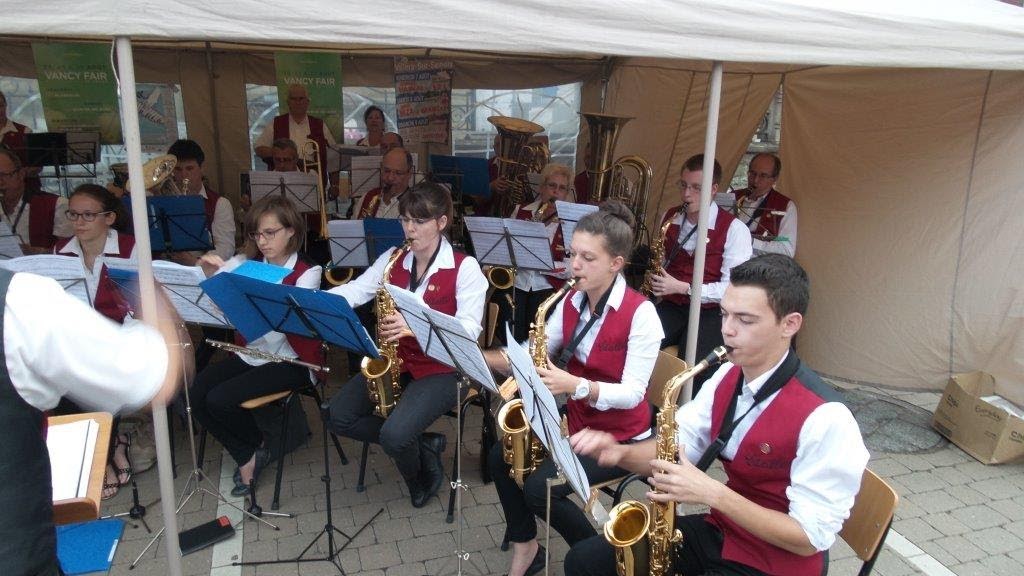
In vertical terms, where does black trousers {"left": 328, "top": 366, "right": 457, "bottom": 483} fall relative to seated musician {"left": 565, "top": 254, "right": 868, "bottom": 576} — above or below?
below

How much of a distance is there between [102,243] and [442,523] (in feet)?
8.41

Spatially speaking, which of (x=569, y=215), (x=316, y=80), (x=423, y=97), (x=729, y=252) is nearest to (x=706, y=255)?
(x=729, y=252)

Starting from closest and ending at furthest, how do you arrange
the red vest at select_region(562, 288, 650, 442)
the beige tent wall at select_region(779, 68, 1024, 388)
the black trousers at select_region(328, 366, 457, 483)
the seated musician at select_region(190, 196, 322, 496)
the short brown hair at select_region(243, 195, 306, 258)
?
the red vest at select_region(562, 288, 650, 442)
the black trousers at select_region(328, 366, 457, 483)
the seated musician at select_region(190, 196, 322, 496)
the short brown hair at select_region(243, 195, 306, 258)
the beige tent wall at select_region(779, 68, 1024, 388)

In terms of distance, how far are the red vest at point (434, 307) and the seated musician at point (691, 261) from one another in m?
1.52

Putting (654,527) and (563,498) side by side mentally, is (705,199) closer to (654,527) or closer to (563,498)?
(563,498)

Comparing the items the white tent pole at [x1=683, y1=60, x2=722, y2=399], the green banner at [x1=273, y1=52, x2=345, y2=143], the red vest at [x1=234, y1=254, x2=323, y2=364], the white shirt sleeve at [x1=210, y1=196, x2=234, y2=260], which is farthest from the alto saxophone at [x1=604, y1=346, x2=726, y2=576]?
the green banner at [x1=273, y1=52, x2=345, y2=143]

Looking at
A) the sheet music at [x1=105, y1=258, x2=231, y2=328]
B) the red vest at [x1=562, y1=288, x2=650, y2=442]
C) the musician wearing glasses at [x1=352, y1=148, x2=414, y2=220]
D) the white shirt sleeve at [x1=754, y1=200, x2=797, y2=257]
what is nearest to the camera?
the red vest at [x1=562, y1=288, x2=650, y2=442]

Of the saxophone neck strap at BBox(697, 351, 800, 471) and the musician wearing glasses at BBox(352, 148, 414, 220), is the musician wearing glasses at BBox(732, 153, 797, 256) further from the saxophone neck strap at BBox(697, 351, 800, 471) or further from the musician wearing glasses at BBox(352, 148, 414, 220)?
the saxophone neck strap at BBox(697, 351, 800, 471)

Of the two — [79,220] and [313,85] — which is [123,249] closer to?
[79,220]

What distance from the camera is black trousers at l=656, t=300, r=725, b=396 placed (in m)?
4.62

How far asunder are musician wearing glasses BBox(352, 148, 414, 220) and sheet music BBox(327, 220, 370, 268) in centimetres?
89

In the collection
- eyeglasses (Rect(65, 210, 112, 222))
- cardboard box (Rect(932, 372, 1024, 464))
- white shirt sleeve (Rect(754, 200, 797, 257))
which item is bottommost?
cardboard box (Rect(932, 372, 1024, 464))

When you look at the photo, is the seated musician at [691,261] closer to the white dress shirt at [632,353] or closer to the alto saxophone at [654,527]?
the white dress shirt at [632,353]

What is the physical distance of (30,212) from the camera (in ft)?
17.3
